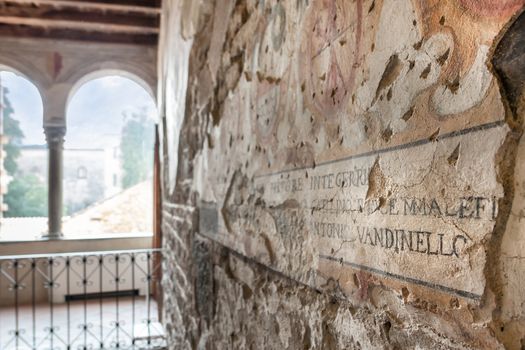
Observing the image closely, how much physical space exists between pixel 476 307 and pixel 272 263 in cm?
65

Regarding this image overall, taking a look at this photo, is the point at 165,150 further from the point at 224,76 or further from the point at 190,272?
the point at 224,76

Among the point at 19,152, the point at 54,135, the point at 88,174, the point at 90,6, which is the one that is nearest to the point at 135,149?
the point at 88,174

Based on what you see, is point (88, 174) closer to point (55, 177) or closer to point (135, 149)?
point (135, 149)

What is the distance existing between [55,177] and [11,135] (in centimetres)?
645

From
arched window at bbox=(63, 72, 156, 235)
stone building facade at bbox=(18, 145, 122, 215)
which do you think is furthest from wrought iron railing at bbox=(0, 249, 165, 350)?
stone building facade at bbox=(18, 145, 122, 215)

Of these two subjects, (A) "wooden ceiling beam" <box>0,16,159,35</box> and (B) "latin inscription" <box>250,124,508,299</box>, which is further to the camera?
(A) "wooden ceiling beam" <box>0,16,159,35</box>

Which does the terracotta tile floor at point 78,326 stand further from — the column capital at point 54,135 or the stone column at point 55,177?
the column capital at point 54,135

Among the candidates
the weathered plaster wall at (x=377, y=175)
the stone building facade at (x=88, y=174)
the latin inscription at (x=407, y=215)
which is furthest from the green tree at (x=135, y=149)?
the latin inscription at (x=407, y=215)

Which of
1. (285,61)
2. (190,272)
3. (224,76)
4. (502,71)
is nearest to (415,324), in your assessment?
(502,71)

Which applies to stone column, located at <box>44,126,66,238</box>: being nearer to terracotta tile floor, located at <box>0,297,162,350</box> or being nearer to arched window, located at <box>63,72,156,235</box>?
terracotta tile floor, located at <box>0,297,162,350</box>

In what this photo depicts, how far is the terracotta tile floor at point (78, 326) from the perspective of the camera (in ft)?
13.8

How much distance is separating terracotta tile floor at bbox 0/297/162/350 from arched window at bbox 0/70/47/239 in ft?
14.0

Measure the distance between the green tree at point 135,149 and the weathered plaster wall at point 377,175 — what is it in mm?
13079

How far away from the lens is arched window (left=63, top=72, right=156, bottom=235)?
9.18m
